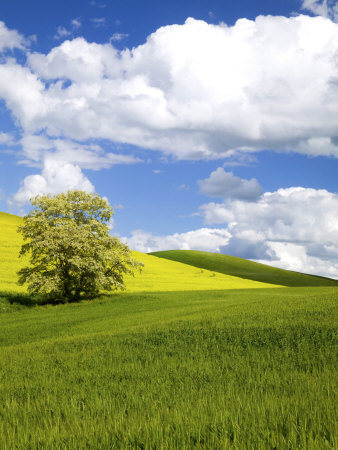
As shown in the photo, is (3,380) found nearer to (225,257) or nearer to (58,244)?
(58,244)

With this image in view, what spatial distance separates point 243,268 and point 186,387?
117m

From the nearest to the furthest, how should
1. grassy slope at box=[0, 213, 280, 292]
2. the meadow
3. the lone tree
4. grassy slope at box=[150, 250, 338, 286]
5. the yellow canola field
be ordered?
the meadow
the lone tree
grassy slope at box=[0, 213, 280, 292]
the yellow canola field
grassy slope at box=[150, 250, 338, 286]

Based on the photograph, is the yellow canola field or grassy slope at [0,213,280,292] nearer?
grassy slope at [0,213,280,292]

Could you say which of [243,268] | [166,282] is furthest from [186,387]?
[243,268]

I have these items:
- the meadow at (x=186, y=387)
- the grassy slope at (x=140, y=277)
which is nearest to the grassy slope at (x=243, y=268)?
the grassy slope at (x=140, y=277)

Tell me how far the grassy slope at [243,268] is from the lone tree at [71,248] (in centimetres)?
7077

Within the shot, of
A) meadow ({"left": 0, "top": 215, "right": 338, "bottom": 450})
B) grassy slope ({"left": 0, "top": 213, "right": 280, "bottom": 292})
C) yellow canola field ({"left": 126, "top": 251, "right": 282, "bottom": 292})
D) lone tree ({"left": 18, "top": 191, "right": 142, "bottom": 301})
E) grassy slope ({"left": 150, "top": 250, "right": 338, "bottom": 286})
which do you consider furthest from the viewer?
grassy slope ({"left": 150, "top": 250, "right": 338, "bottom": 286})

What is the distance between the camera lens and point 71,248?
3634 cm

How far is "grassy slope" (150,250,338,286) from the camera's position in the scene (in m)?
108

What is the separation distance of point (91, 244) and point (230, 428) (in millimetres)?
33306

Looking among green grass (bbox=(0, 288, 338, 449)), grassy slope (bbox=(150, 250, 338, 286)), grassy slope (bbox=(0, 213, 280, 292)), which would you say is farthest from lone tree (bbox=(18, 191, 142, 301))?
grassy slope (bbox=(150, 250, 338, 286))

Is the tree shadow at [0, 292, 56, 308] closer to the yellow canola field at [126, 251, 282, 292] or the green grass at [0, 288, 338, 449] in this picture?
the yellow canola field at [126, 251, 282, 292]

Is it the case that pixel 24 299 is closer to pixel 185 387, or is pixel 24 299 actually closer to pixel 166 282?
pixel 166 282

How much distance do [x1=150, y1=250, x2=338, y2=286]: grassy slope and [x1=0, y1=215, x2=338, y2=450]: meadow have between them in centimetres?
9246
